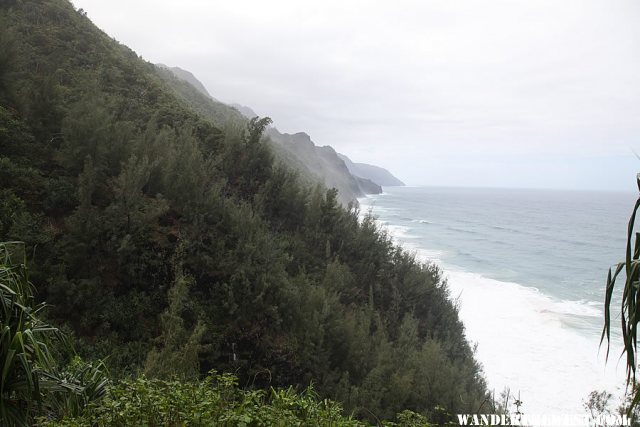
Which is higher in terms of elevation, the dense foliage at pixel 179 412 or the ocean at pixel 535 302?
the dense foliage at pixel 179 412

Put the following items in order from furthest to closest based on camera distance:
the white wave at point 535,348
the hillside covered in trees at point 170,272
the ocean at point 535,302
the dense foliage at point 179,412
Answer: the ocean at point 535,302 → the white wave at point 535,348 → the hillside covered in trees at point 170,272 → the dense foliage at point 179,412

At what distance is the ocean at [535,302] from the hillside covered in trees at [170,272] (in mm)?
4364

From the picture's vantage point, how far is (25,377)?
286 centimetres

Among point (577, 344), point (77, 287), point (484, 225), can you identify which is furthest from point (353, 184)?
point (77, 287)

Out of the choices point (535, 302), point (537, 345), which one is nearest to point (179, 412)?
point (537, 345)

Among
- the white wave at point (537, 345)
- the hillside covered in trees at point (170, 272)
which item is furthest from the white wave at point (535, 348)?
the hillside covered in trees at point (170, 272)

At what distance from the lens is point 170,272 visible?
774 centimetres

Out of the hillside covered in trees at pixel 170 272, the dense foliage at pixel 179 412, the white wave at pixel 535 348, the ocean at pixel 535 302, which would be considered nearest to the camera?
the dense foliage at pixel 179 412

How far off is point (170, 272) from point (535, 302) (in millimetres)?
26523

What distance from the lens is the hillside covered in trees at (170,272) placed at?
639 cm

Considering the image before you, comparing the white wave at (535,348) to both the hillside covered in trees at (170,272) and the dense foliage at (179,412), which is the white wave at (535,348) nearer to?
the hillside covered in trees at (170,272)

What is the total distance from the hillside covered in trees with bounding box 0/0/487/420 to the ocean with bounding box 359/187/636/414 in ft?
14.3

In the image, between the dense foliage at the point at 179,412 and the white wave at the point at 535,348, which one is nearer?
the dense foliage at the point at 179,412

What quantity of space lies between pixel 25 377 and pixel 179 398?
3.65ft
